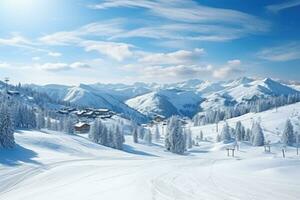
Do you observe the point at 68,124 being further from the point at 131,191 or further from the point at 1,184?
the point at 131,191

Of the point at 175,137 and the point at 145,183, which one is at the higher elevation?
the point at 175,137

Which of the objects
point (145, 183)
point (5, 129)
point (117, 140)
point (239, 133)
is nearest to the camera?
point (145, 183)

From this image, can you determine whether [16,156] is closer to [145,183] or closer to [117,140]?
[145,183]

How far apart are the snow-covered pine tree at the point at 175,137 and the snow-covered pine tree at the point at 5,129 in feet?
171

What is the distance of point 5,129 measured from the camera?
77312mm

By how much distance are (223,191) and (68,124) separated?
116 meters

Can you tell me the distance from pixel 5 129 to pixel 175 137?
5541 centimetres

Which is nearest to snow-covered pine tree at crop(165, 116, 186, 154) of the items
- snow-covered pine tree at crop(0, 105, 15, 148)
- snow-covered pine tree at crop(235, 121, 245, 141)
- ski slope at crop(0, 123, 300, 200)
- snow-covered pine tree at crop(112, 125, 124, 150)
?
snow-covered pine tree at crop(112, 125, 124, 150)

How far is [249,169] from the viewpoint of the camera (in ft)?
156

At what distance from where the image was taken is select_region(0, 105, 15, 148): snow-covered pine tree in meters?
76.5

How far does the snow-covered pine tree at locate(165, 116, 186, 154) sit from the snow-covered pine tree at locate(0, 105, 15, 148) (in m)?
52.1

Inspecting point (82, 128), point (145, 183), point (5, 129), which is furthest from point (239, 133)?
point (145, 183)

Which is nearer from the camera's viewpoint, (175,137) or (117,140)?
(175,137)

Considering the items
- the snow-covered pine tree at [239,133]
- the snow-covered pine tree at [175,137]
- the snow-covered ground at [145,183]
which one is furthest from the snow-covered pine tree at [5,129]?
the snow-covered pine tree at [239,133]
